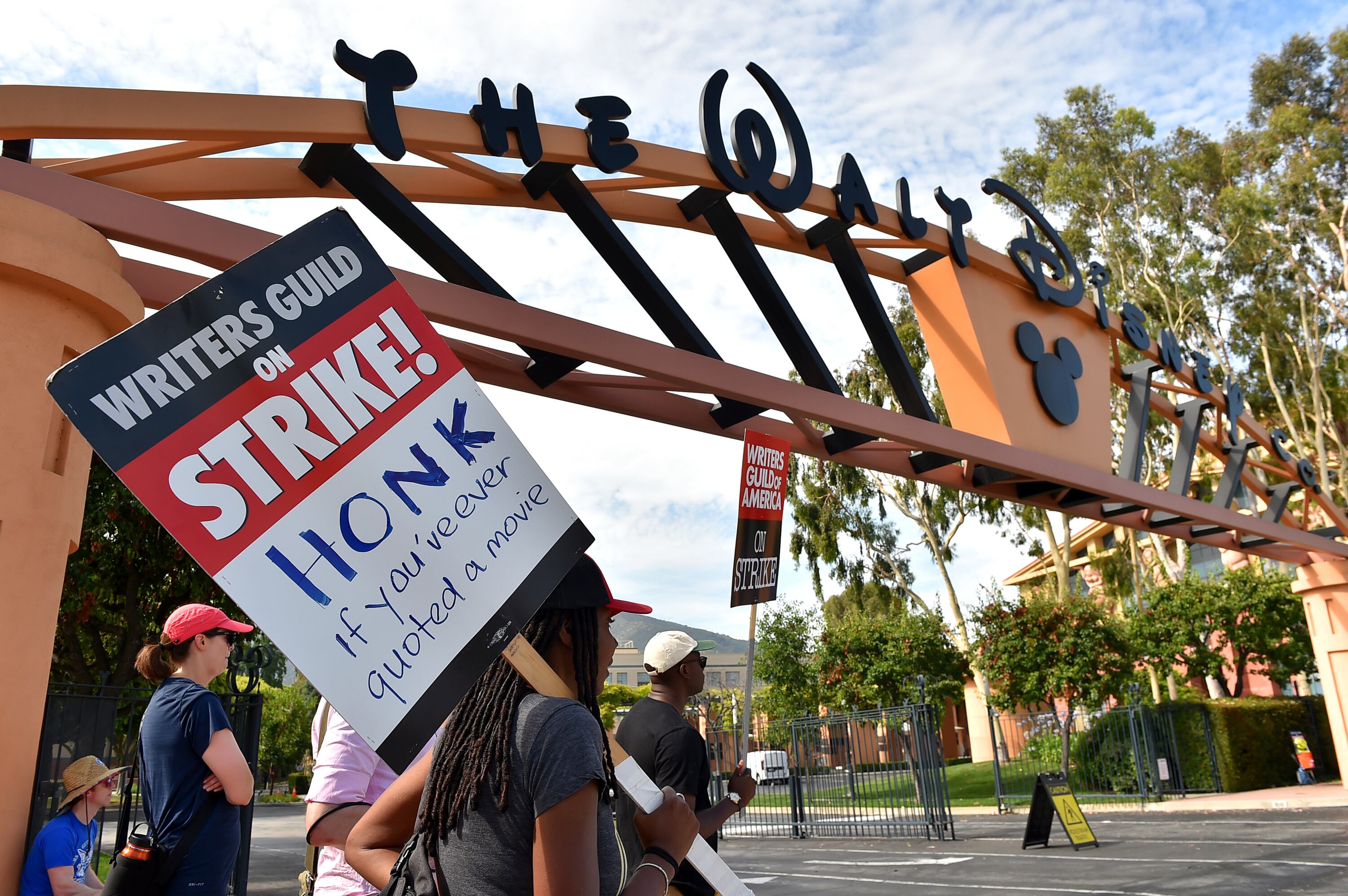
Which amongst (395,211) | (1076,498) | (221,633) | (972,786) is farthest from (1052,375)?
(972,786)

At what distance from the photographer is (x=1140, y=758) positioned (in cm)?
1978

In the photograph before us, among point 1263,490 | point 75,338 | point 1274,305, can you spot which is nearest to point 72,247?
point 75,338

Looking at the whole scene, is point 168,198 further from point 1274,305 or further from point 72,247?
point 1274,305

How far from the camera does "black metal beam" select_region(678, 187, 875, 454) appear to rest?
24.2 feet

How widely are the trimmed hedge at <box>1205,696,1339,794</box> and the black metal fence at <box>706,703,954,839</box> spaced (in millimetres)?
7070

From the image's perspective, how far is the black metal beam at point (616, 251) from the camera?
6355 mm

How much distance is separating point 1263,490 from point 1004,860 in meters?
6.78

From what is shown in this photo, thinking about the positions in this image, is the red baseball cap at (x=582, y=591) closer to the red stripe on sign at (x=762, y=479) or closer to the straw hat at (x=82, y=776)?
the red stripe on sign at (x=762, y=479)

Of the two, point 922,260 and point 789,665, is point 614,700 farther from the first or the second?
point 922,260

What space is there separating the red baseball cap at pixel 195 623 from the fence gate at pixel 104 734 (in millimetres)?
289

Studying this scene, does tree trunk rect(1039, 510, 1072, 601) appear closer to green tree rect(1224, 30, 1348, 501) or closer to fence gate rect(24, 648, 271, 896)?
green tree rect(1224, 30, 1348, 501)

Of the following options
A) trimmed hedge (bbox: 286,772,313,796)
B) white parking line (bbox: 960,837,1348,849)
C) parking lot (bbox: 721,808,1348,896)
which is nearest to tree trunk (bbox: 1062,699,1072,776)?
parking lot (bbox: 721,808,1348,896)

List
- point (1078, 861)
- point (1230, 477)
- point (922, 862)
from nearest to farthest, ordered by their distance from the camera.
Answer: point (1078, 861), point (922, 862), point (1230, 477)

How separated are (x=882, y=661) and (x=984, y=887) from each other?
616 inches
